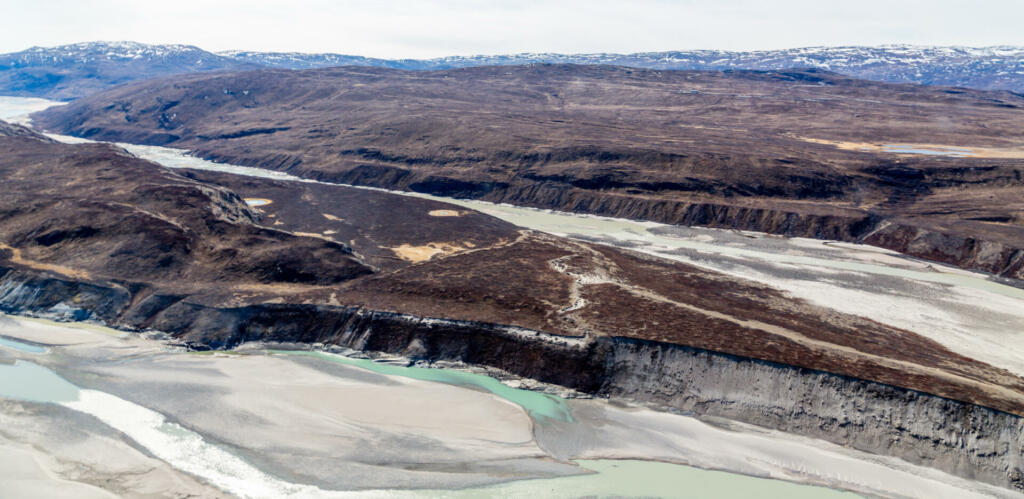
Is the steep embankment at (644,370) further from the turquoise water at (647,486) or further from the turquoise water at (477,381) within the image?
the turquoise water at (647,486)

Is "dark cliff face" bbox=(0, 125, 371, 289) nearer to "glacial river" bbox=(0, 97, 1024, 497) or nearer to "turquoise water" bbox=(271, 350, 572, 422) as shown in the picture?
"glacial river" bbox=(0, 97, 1024, 497)

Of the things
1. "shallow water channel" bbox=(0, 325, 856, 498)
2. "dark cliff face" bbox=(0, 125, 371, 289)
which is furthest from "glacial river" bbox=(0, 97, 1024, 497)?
"dark cliff face" bbox=(0, 125, 371, 289)

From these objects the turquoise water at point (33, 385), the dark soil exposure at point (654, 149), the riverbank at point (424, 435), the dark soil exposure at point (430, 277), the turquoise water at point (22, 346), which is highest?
the dark soil exposure at point (654, 149)

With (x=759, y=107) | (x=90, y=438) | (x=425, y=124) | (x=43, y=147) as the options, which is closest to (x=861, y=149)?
(x=759, y=107)

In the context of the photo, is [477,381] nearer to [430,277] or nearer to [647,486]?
[430,277]

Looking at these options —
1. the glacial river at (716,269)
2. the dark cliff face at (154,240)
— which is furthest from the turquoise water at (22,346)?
the dark cliff face at (154,240)
